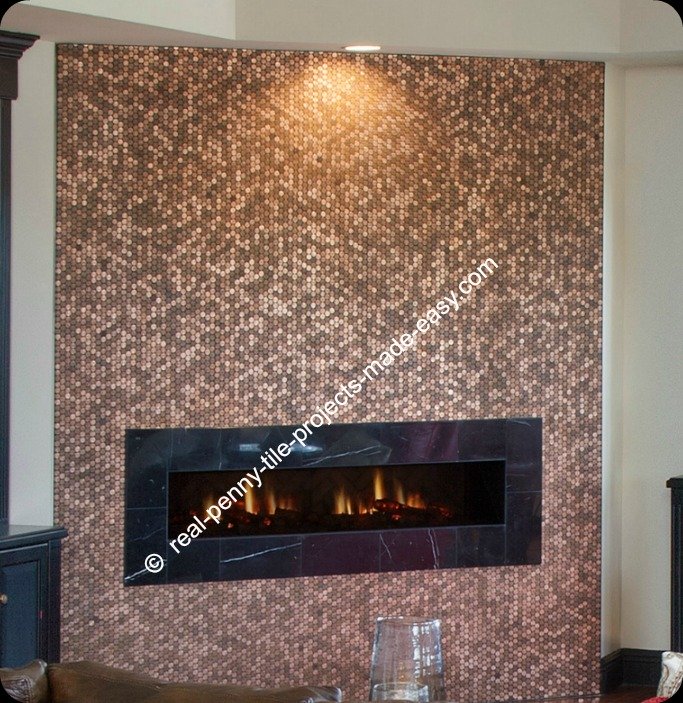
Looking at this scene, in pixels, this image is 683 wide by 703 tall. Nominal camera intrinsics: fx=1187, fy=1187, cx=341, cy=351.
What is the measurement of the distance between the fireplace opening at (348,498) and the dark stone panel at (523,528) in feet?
0.18

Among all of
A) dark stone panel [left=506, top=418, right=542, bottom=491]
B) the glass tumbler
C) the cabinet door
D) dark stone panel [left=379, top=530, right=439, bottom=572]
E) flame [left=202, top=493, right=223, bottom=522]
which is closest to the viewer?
the glass tumbler

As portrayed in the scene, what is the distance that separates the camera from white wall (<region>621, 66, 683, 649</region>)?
543 centimetres

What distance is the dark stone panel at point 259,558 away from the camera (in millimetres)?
4898

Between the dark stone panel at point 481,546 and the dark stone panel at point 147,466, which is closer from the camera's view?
the dark stone panel at point 147,466

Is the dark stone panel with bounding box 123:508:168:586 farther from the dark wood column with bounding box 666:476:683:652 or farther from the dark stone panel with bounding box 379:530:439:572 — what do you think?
the dark wood column with bounding box 666:476:683:652

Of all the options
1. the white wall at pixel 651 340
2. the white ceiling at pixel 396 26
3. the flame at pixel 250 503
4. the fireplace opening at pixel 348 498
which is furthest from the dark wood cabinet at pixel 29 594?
the white wall at pixel 651 340

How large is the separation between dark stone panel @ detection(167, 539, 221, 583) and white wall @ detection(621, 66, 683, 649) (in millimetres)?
1952

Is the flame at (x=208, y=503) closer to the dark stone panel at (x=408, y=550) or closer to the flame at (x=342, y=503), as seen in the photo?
the flame at (x=342, y=503)

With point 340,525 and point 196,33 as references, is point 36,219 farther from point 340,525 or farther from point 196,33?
point 340,525

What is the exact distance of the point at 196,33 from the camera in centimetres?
458

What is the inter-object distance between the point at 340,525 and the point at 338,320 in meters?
0.91

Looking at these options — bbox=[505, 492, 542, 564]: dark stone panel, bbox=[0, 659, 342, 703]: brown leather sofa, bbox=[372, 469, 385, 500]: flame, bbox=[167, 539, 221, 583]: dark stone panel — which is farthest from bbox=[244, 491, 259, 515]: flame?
bbox=[0, 659, 342, 703]: brown leather sofa

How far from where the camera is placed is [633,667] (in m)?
5.52

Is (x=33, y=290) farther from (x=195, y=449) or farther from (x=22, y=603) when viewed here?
(x=22, y=603)
